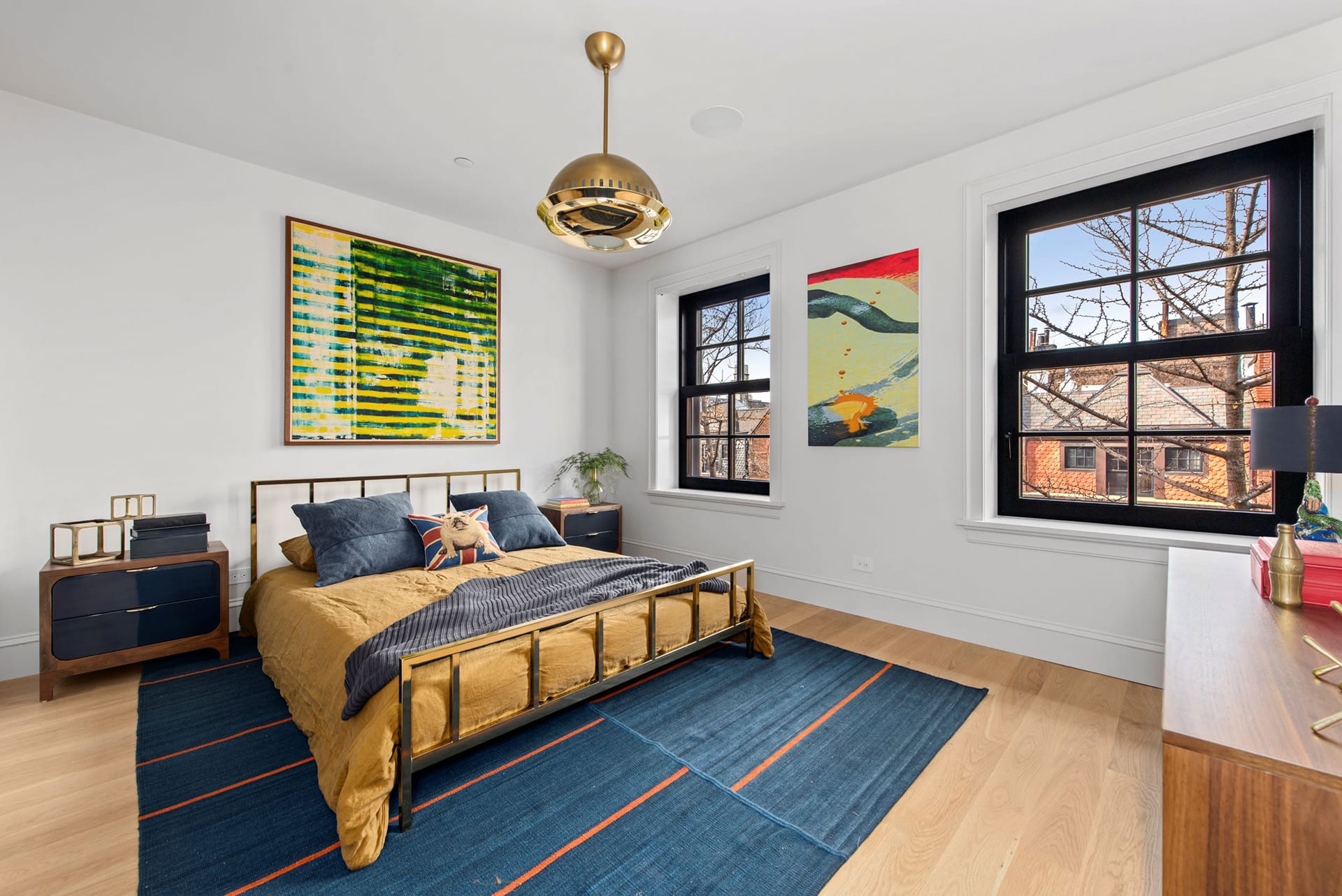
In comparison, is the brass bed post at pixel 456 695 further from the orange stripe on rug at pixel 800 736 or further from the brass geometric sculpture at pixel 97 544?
the brass geometric sculpture at pixel 97 544

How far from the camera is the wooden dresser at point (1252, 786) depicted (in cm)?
76

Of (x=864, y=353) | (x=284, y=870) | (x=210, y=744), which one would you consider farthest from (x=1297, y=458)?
(x=210, y=744)

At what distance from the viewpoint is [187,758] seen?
1954 millimetres

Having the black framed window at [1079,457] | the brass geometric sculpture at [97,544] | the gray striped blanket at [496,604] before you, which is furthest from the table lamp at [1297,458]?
the brass geometric sculpture at [97,544]

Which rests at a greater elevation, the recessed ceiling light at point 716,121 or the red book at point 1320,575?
the recessed ceiling light at point 716,121

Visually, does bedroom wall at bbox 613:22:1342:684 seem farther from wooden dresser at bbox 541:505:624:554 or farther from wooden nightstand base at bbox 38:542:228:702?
wooden nightstand base at bbox 38:542:228:702

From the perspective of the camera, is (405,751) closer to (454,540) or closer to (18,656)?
(454,540)

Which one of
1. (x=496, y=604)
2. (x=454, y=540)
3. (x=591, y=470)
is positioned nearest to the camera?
(x=496, y=604)

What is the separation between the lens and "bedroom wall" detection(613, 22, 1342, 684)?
8.13 ft

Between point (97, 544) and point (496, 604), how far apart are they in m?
1.99

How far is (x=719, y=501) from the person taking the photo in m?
4.24

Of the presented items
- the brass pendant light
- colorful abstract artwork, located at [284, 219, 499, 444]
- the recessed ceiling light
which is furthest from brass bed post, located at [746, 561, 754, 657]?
colorful abstract artwork, located at [284, 219, 499, 444]

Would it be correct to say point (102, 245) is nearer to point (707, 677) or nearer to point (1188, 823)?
point (707, 677)

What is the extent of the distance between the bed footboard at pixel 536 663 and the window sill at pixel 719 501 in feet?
4.02
